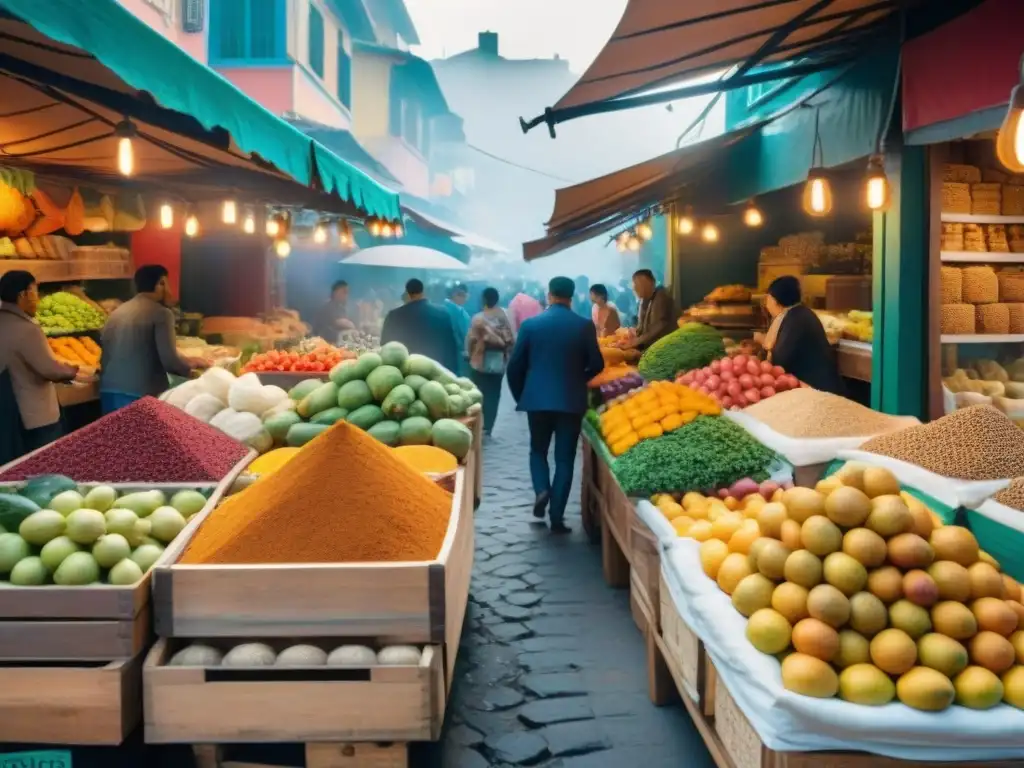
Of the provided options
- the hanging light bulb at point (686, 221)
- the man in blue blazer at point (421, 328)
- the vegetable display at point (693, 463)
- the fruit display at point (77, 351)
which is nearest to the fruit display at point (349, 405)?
the vegetable display at point (693, 463)

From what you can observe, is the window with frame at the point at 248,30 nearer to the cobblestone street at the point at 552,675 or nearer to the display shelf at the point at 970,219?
the cobblestone street at the point at 552,675

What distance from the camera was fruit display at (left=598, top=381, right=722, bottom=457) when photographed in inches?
220

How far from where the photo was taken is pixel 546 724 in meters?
4.04

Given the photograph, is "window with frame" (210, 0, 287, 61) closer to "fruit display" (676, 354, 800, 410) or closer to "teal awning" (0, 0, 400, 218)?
"teal awning" (0, 0, 400, 218)

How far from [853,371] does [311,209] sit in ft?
23.0

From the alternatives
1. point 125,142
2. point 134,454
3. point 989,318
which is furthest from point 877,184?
point 134,454

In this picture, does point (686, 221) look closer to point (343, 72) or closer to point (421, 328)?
point (421, 328)

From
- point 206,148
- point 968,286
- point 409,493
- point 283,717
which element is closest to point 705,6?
point 409,493

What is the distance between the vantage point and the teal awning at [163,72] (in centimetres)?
300

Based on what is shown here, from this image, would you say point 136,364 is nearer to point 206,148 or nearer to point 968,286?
point 206,148

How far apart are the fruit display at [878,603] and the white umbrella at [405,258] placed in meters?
11.0

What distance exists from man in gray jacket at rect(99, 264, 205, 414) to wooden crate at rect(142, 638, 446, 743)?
4557mm

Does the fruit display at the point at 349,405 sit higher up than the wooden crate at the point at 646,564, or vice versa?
the fruit display at the point at 349,405

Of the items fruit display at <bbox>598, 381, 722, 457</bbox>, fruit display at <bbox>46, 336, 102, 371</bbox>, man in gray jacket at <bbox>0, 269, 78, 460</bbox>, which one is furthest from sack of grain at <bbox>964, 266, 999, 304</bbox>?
fruit display at <bbox>46, 336, 102, 371</bbox>
